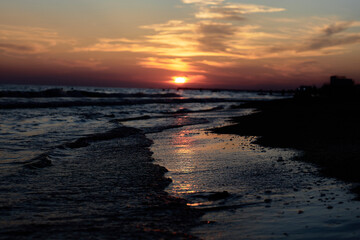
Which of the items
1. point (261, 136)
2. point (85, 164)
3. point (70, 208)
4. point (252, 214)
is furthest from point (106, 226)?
point (261, 136)

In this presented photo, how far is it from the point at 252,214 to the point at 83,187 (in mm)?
3018

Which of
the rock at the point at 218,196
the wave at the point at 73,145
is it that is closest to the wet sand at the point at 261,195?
the rock at the point at 218,196

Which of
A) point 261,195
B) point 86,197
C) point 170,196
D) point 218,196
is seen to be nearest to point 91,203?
point 86,197

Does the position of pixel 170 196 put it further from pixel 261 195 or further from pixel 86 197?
pixel 261 195

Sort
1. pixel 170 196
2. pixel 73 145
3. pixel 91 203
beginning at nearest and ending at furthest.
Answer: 1. pixel 91 203
2. pixel 170 196
3. pixel 73 145

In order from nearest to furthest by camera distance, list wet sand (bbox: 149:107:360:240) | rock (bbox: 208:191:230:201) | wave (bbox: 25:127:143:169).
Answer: wet sand (bbox: 149:107:360:240) < rock (bbox: 208:191:230:201) < wave (bbox: 25:127:143:169)

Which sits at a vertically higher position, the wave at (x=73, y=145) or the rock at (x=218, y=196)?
the rock at (x=218, y=196)

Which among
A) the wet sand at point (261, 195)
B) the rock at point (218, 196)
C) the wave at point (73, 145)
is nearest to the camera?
the wet sand at point (261, 195)

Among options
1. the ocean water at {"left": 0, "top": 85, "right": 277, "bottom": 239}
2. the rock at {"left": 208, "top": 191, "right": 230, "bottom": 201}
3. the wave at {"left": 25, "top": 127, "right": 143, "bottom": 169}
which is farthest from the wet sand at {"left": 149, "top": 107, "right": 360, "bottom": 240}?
the wave at {"left": 25, "top": 127, "right": 143, "bottom": 169}

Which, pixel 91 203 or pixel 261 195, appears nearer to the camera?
pixel 91 203

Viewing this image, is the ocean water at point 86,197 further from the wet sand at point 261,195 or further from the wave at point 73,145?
the wet sand at point 261,195

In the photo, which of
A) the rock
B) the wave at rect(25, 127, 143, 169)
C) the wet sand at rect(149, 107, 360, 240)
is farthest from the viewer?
the wave at rect(25, 127, 143, 169)

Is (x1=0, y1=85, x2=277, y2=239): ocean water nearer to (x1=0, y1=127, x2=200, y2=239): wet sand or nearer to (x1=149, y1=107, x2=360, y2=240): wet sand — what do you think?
(x1=0, y1=127, x2=200, y2=239): wet sand

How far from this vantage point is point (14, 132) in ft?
41.4
